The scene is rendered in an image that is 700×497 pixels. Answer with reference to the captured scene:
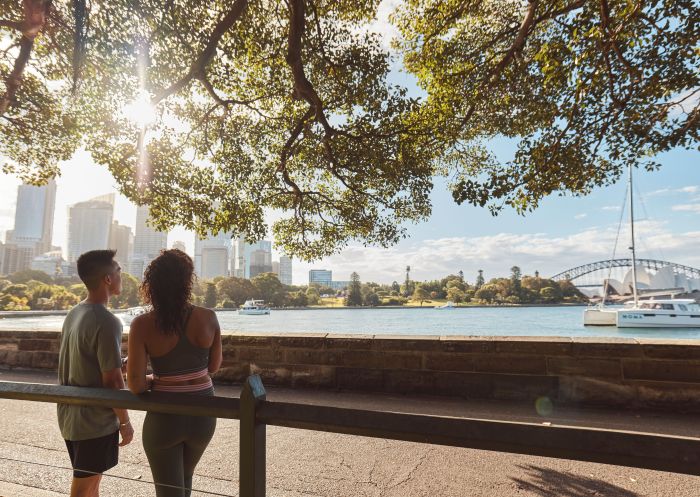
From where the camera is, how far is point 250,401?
1315mm

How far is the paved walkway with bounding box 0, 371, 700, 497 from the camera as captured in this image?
2.79 metres

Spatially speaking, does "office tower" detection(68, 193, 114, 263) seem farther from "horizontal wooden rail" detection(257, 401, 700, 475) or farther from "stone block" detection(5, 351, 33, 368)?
"horizontal wooden rail" detection(257, 401, 700, 475)


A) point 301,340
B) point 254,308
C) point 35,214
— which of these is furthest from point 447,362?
point 35,214

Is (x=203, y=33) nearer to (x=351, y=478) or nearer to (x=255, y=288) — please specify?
(x=351, y=478)

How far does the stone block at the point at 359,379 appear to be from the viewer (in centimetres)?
516

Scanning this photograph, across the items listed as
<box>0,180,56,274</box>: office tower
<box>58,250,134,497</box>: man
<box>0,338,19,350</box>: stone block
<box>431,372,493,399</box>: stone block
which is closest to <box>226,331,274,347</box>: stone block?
<box>431,372,493,399</box>: stone block

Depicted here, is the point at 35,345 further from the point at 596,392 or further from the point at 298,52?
the point at 596,392

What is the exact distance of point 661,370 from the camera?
14.1ft

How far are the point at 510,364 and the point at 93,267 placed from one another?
14.7ft

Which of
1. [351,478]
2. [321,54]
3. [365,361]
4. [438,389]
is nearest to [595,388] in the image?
[438,389]

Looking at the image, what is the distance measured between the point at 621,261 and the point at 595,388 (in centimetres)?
11924

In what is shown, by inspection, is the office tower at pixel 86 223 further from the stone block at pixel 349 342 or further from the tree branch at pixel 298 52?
the stone block at pixel 349 342

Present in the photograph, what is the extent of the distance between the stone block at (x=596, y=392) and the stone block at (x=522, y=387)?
4.5 inches

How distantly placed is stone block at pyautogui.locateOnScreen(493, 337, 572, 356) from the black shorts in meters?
4.15
